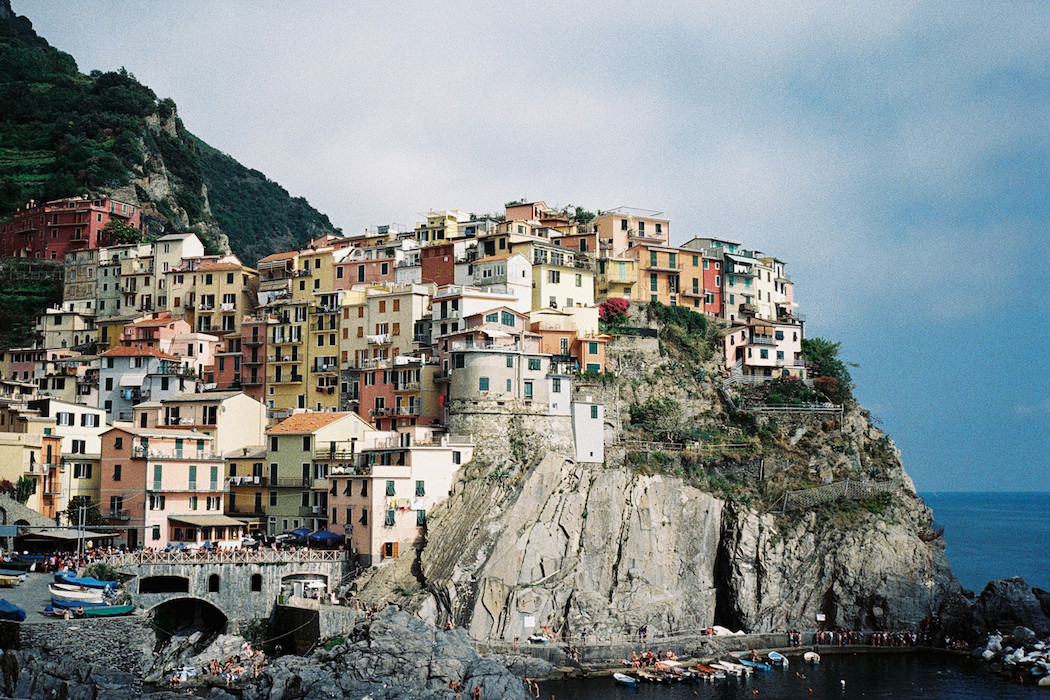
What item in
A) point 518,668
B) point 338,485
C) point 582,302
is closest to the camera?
point 518,668

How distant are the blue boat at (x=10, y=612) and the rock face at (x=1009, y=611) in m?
60.1

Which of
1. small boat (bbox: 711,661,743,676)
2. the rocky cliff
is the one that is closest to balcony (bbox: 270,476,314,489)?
the rocky cliff

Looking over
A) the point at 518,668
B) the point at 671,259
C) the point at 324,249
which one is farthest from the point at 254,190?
the point at 518,668

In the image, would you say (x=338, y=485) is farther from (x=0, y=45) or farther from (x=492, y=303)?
(x=0, y=45)

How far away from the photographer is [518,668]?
226ft

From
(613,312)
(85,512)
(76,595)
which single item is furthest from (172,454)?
(613,312)

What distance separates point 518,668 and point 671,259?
41289mm

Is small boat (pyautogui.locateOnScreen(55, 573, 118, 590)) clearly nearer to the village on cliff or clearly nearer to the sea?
the village on cliff

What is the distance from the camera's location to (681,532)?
79312 millimetres

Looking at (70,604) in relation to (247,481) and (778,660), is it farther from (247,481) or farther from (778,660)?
(778,660)

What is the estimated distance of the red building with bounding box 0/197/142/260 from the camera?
11400cm

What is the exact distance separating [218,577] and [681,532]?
97.7 feet

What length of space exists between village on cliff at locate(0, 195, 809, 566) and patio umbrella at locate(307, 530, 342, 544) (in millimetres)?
317

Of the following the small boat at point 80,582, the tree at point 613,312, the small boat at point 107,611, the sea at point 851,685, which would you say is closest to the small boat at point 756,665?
the sea at point 851,685
